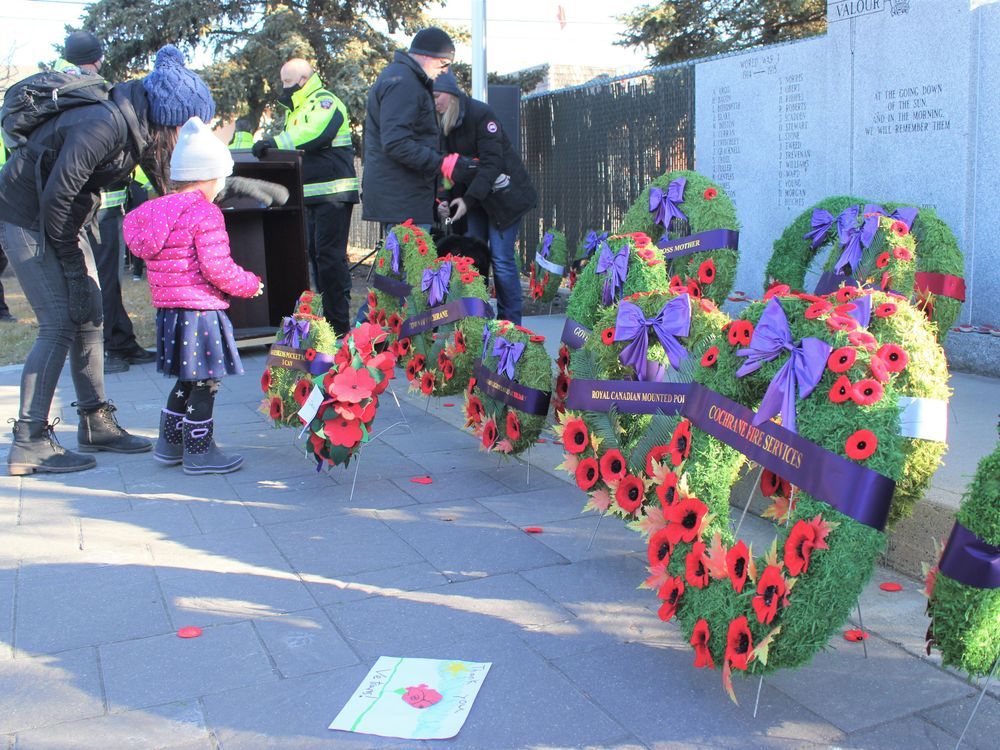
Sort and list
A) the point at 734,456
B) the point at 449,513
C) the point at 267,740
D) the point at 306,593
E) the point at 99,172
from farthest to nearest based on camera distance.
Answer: the point at 99,172, the point at 449,513, the point at 306,593, the point at 734,456, the point at 267,740

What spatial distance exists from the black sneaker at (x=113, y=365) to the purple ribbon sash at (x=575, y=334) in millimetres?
4429

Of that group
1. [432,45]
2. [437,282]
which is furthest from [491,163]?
[437,282]

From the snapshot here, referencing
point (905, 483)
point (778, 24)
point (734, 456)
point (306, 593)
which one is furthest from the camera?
point (778, 24)

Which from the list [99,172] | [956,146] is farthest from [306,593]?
[956,146]

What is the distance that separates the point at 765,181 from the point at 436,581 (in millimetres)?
5108

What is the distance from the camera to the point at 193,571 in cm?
354

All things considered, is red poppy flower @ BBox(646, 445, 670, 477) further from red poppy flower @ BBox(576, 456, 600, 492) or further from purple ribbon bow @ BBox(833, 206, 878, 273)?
purple ribbon bow @ BBox(833, 206, 878, 273)

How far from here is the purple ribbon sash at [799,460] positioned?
2.37m

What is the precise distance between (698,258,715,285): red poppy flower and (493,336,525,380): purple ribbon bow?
1409mm

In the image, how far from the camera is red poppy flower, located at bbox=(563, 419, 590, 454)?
3.59 m

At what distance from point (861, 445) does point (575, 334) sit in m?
1.84

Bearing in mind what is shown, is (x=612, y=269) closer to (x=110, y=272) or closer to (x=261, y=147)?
(x=261, y=147)

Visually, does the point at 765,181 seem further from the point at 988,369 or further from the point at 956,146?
the point at 988,369

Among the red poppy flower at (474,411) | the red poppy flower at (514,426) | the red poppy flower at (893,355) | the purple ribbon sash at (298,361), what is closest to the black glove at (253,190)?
the purple ribbon sash at (298,361)
